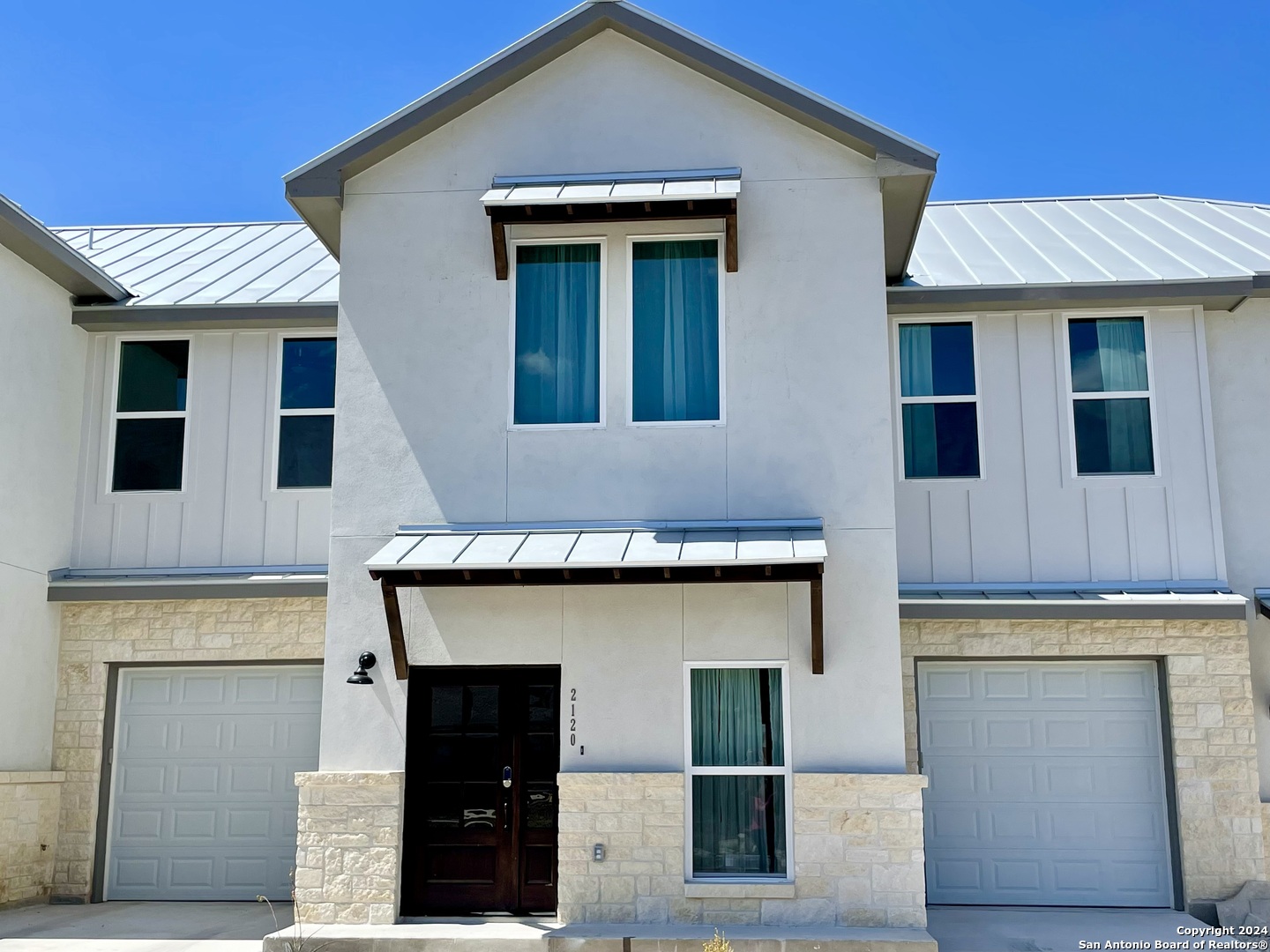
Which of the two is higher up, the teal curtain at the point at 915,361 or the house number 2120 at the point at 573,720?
the teal curtain at the point at 915,361

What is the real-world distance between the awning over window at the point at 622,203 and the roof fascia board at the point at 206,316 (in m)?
3.06

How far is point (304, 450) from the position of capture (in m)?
14.0

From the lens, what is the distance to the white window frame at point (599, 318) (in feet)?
37.7

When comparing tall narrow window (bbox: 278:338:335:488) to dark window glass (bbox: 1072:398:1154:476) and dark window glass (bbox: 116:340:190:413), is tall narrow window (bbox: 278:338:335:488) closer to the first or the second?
dark window glass (bbox: 116:340:190:413)

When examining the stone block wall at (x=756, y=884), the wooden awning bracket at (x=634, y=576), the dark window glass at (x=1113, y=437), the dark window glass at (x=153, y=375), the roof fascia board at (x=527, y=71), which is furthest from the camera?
the dark window glass at (x=153, y=375)

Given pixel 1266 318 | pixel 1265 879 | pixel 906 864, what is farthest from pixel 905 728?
pixel 1266 318

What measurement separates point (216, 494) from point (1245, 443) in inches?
424

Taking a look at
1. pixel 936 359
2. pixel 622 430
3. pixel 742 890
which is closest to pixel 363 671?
pixel 622 430

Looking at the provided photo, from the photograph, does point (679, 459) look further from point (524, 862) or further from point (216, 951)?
point (216, 951)

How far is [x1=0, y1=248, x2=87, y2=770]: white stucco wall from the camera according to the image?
13000mm

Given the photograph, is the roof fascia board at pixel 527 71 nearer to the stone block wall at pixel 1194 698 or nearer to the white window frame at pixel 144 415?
the white window frame at pixel 144 415

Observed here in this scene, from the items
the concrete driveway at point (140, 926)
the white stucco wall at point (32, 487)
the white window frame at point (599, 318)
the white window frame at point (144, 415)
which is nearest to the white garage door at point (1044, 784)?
the white window frame at point (599, 318)

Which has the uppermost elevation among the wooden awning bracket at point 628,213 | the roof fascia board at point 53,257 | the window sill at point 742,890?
the roof fascia board at point 53,257

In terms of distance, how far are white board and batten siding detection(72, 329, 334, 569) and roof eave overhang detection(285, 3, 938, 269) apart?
277cm
